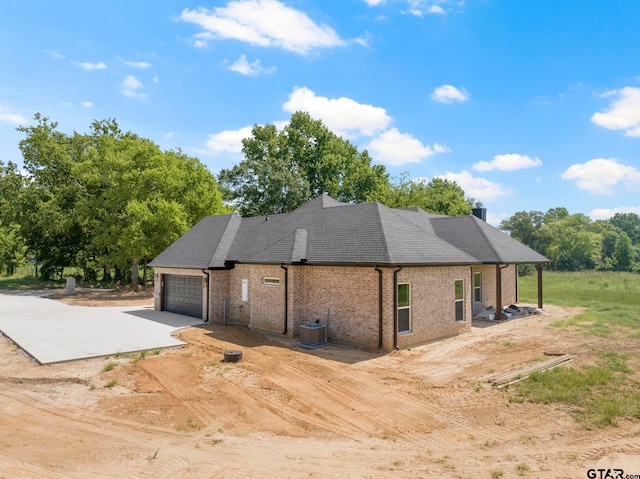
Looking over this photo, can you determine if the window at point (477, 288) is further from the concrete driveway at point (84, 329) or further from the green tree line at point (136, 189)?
the green tree line at point (136, 189)

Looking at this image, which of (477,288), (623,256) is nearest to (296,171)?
(477,288)

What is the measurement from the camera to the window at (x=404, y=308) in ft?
45.3

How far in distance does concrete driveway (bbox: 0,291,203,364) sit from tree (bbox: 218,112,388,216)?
22.5 metres

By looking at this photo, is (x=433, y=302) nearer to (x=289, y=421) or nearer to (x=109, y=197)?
(x=289, y=421)

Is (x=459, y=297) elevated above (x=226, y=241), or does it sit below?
below

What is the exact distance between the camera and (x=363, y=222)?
16156 millimetres

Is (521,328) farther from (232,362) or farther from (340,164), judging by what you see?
(340,164)

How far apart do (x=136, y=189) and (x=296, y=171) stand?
73.6 ft

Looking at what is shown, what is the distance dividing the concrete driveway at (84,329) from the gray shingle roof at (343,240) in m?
3.10

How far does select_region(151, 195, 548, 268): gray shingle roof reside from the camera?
14617mm

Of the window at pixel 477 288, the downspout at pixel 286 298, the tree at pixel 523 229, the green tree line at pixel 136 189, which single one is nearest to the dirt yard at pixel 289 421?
the downspout at pixel 286 298

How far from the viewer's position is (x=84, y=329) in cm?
1655

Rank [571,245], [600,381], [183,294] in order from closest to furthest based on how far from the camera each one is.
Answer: [600,381]
[183,294]
[571,245]

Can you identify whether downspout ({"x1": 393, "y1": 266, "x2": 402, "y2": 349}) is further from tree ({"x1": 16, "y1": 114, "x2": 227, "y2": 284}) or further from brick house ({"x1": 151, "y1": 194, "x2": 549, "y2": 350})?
tree ({"x1": 16, "y1": 114, "x2": 227, "y2": 284})
